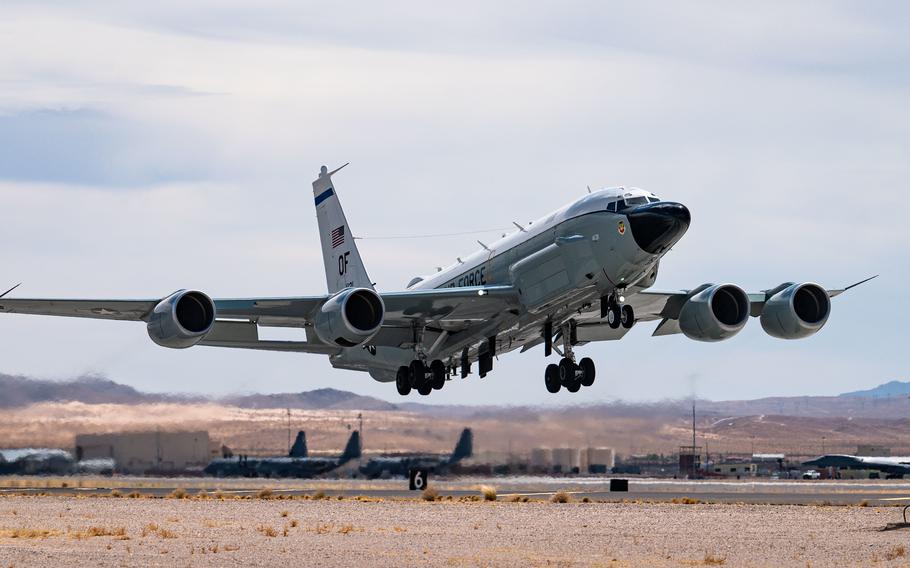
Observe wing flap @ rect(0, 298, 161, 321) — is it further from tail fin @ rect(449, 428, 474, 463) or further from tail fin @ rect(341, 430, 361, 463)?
tail fin @ rect(341, 430, 361, 463)

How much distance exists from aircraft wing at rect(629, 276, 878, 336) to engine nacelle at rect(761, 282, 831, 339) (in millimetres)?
478

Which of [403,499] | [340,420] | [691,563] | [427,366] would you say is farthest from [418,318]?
[691,563]

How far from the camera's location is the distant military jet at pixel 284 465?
59600 millimetres

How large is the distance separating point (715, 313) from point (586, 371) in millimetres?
4966

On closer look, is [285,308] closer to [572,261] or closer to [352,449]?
[572,261]

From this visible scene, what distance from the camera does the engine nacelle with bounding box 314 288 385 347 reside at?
138 ft

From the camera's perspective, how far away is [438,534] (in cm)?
3553

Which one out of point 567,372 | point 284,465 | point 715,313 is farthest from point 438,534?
point 284,465

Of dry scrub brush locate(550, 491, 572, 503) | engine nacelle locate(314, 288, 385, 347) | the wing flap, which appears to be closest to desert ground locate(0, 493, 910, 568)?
dry scrub brush locate(550, 491, 572, 503)

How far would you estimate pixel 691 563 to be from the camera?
2898 cm

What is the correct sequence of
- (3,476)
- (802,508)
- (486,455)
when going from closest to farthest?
1. (802,508)
2. (486,455)
3. (3,476)

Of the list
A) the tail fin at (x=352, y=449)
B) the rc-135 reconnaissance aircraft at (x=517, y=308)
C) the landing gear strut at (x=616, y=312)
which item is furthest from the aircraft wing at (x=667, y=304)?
the tail fin at (x=352, y=449)

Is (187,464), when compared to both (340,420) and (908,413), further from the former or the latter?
(908,413)

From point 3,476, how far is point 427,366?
2166cm
